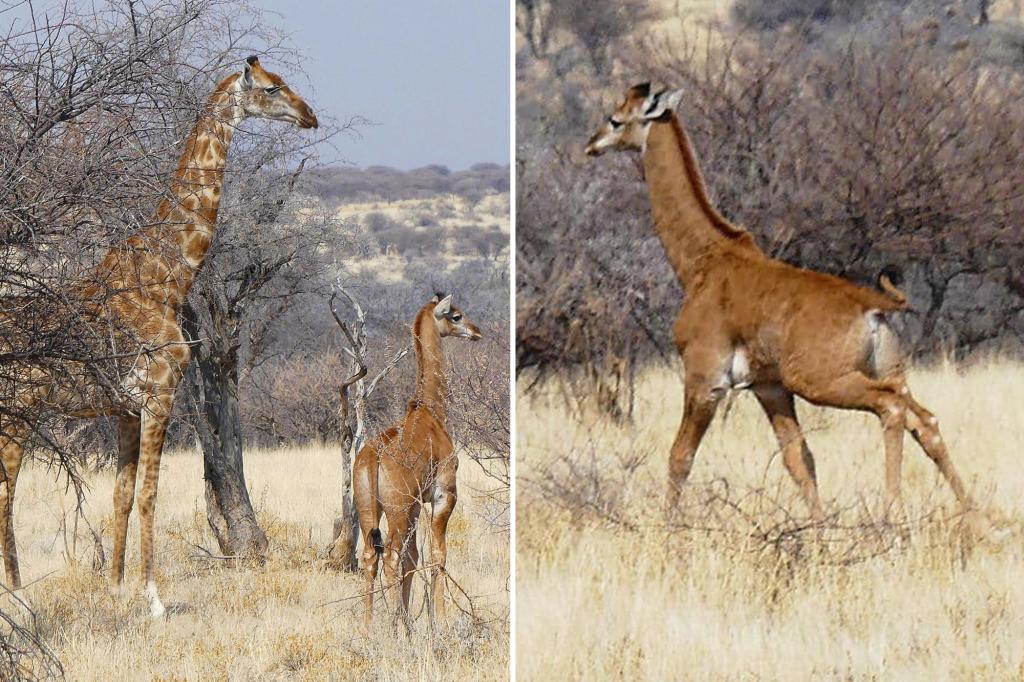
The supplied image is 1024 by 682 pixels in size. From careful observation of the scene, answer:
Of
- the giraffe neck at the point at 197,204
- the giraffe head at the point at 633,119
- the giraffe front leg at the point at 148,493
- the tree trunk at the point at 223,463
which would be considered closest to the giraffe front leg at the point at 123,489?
the giraffe front leg at the point at 148,493

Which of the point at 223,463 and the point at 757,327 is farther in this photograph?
the point at 223,463

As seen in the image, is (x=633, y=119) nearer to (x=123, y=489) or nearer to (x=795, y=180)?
(x=795, y=180)

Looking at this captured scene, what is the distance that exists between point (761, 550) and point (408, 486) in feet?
7.92

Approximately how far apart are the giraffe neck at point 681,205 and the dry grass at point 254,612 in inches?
106

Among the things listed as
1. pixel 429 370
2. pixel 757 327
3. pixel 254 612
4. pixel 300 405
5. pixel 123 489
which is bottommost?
pixel 300 405

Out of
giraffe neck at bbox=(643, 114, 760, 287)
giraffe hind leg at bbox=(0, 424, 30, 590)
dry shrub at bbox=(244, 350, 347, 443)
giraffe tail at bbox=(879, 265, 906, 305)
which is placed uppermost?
giraffe neck at bbox=(643, 114, 760, 287)

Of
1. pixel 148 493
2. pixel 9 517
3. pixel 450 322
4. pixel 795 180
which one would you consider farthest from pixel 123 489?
pixel 795 180

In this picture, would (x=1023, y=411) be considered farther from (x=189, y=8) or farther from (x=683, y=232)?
(x=189, y=8)

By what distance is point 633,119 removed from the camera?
7305 millimetres

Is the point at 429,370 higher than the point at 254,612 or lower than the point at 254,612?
higher

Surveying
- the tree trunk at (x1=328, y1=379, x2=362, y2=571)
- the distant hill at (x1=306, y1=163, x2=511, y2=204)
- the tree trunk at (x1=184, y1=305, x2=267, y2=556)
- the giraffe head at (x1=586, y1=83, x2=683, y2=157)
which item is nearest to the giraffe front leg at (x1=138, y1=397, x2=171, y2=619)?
the tree trunk at (x1=328, y1=379, x2=362, y2=571)

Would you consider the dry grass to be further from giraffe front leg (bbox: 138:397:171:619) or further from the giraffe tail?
the giraffe tail

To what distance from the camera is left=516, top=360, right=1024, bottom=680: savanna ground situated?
6.72 meters

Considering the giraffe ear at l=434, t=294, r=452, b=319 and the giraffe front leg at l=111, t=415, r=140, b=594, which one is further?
the giraffe front leg at l=111, t=415, r=140, b=594
